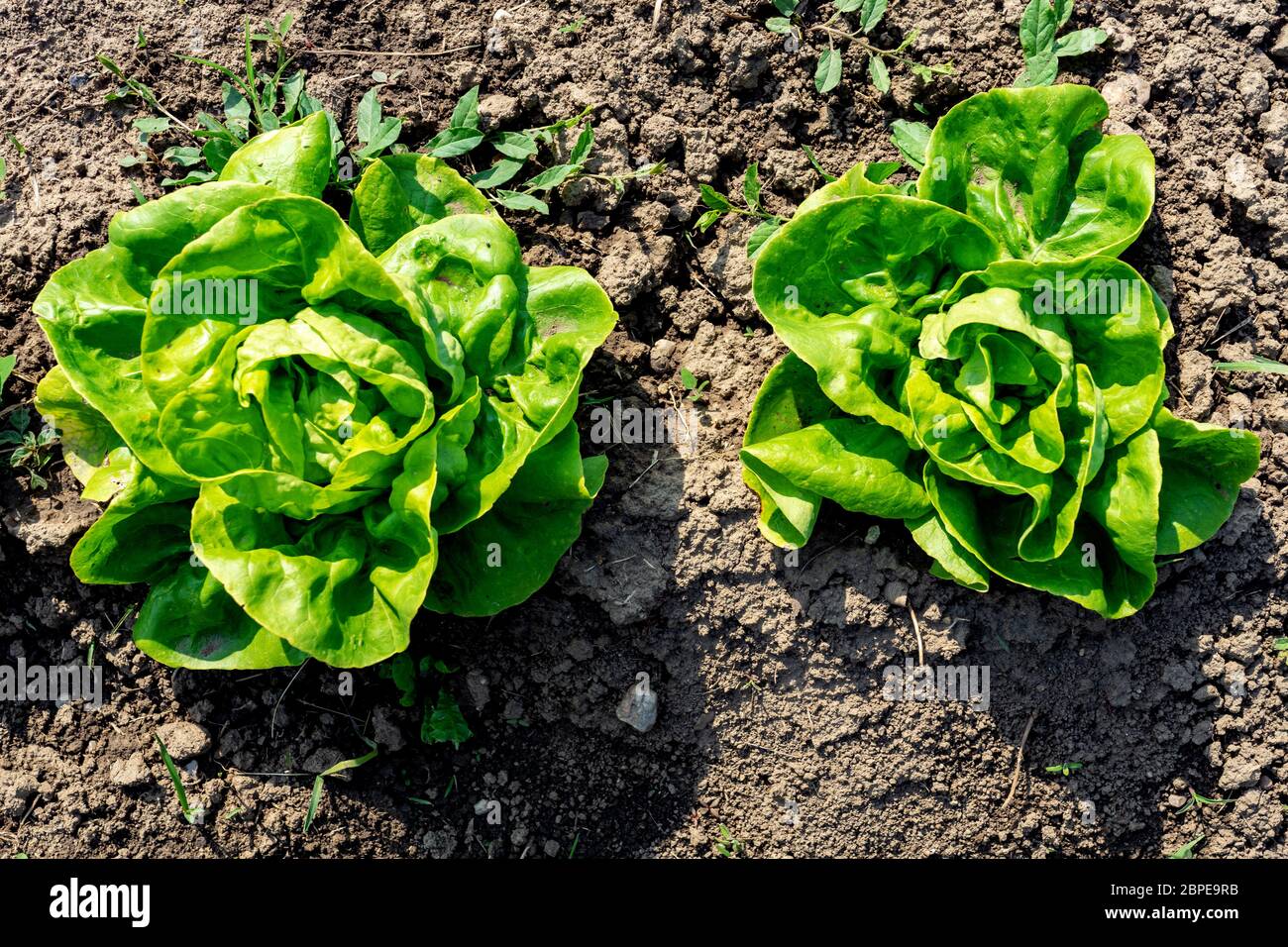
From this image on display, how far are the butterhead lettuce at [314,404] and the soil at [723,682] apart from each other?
0.51m

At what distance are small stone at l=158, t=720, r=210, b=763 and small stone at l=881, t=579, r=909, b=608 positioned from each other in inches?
108

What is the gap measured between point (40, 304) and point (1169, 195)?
4.27 metres

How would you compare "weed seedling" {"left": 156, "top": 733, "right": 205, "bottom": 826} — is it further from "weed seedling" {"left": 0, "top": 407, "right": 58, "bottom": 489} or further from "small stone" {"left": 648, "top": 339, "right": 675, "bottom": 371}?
"small stone" {"left": 648, "top": 339, "right": 675, "bottom": 371}

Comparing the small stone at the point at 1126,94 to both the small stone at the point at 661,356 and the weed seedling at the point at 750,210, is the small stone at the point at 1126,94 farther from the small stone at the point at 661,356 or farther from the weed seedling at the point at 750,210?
the small stone at the point at 661,356

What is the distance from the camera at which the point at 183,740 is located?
4387 mm

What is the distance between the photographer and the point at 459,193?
412cm

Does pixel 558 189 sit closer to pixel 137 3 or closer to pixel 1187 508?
pixel 137 3

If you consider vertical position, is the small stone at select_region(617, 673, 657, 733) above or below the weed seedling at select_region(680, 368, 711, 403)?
below

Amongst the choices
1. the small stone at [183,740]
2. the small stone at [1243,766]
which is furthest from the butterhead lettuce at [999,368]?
the small stone at [183,740]

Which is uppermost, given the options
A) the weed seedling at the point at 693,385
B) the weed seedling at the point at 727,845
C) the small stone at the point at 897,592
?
the weed seedling at the point at 693,385

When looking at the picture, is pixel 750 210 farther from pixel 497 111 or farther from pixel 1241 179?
pixel 1241 179

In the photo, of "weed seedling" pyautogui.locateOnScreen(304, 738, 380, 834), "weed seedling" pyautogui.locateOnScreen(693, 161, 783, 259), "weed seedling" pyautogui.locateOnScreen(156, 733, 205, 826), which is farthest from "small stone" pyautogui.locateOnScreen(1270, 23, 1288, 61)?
"weed seedling" pyautogui.locateOnScreen(156, 733, 205, 826)

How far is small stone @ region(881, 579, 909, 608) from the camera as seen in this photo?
4375 millimetres

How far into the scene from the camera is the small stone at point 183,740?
14.4 feet
